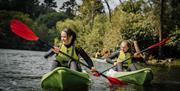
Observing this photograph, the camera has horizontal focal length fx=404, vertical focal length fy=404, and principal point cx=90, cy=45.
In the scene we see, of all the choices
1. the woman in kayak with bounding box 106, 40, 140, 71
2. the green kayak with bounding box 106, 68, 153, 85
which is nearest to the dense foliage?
the woman in kayak with bounding box 106, 40, 140, 71

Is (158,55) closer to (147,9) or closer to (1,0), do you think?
(147,9)

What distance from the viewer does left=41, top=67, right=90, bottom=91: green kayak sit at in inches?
A: 383

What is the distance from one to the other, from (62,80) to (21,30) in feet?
6.41

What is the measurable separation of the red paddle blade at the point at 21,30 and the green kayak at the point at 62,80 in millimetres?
1259

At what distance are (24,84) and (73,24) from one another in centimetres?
4543

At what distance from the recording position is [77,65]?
1108 cm

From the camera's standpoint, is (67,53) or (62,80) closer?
(62,80)

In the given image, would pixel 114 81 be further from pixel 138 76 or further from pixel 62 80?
pixel 62 80

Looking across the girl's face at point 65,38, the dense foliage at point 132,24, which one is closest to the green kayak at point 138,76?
the girl's face at point 65,38

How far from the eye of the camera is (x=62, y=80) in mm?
9789

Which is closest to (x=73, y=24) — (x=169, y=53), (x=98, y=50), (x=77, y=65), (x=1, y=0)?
(x=98, y=50)

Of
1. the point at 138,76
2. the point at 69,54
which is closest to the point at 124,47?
the point at 138,76

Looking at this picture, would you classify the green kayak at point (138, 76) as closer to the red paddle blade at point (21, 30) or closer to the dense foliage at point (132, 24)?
A: the red paddle blade at point (21, 30)

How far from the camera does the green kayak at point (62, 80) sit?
383 inches
